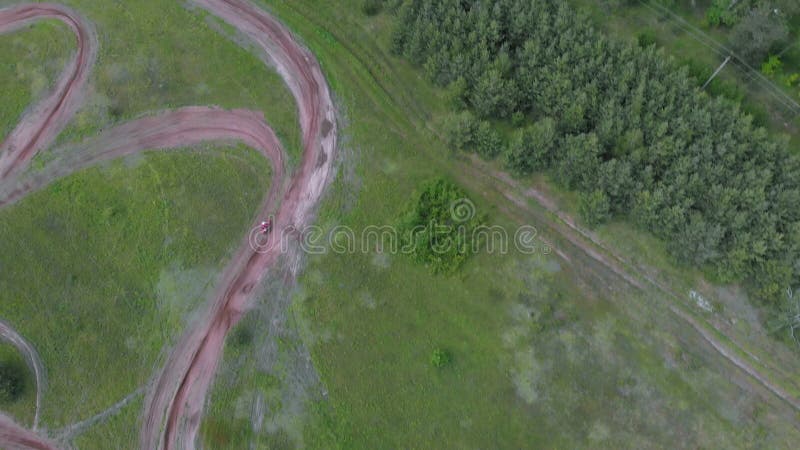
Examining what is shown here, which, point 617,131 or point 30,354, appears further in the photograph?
point 30,354

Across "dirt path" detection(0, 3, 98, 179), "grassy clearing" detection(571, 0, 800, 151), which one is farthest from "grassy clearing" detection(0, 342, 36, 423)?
"grassy clearing" detection(571, 0, 800, 151)

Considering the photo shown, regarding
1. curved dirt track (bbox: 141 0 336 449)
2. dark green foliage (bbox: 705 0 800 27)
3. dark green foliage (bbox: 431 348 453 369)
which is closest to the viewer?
dark green foliage (bbox: 431 348 453 369)

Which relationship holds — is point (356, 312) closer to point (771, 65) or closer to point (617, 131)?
point (617, 131)

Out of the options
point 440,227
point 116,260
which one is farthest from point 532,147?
point 116,260

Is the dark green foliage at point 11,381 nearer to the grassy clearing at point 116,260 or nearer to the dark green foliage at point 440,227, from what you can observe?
the grassy clearing at point 116,260

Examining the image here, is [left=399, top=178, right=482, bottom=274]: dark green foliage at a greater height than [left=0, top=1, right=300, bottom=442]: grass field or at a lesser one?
greater

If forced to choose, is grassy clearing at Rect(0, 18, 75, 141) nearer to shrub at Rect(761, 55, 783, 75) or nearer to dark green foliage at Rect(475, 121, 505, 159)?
dark green foliage at Rect(475, 121, 505, 159)

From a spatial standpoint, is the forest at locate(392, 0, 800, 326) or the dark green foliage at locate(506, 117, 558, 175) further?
the dark green foliage at locate(506, 117, 558, 175)
